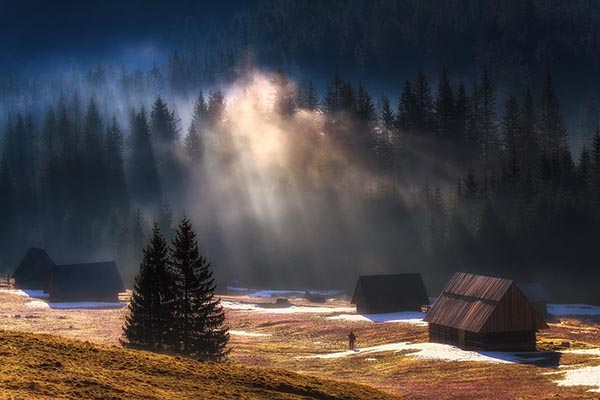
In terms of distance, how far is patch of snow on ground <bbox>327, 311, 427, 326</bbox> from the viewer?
280 ft

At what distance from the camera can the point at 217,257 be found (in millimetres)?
149250

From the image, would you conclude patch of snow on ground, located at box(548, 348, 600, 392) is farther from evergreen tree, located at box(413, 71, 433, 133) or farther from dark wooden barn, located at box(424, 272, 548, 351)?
evergreen tree, located at box(413, 71, 433, 133)

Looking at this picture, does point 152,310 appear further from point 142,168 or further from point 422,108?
point 142,168

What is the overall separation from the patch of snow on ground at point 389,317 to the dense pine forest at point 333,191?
33.0 m

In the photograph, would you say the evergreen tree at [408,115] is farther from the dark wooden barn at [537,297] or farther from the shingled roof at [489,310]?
the shingled roof at [489,310]

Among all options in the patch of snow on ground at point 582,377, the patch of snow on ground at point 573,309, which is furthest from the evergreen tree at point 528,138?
the patch of snow on ground at point 582,377

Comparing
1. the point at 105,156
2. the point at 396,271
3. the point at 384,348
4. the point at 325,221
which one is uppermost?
the point at 105,156

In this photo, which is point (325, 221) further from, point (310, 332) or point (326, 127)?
point (310, 332)

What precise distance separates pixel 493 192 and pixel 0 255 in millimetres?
100490

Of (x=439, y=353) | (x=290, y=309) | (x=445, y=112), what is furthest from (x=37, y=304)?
(x=445, y=112)

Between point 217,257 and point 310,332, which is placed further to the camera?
point 217,257

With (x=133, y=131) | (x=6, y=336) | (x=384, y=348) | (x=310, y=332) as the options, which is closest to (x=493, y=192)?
(x=310, y=332)

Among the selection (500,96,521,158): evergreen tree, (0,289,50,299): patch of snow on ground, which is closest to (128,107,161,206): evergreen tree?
(0,289,50,299): patch of snow on ground

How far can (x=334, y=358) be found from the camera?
205 ft
